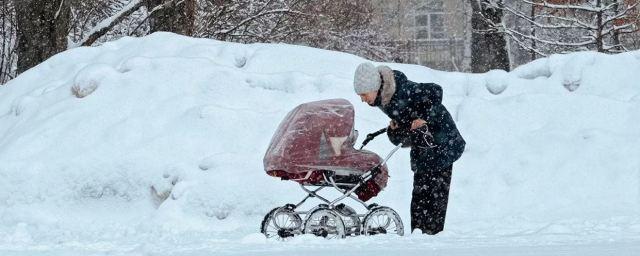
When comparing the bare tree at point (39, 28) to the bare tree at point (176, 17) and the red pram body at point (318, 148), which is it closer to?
the bare tree at point (176, 17)

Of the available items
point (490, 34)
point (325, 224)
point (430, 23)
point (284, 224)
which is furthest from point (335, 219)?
point (430, 23)

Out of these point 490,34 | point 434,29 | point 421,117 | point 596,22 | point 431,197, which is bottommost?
point 431,197

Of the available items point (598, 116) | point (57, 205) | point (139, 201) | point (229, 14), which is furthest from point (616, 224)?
point (229, 14)

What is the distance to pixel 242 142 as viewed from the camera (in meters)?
11.6

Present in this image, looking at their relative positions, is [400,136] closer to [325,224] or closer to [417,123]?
[417,123]

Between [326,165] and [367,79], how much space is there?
65 centimetres

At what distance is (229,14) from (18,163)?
13.2 m

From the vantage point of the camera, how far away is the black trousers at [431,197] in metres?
8.32

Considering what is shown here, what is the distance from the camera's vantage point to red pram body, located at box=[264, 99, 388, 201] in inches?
317

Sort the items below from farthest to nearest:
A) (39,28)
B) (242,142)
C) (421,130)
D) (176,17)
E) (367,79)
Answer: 1. (176,17)
2. (39,28)
3. (242,142)
4. (421,130)
5. (367,79)

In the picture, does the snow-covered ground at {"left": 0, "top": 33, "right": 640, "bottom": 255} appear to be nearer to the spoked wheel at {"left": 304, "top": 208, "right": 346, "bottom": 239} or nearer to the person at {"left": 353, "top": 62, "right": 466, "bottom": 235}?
the person at {"left": 353, "top": 62, "right": 466, "bottom": 235}

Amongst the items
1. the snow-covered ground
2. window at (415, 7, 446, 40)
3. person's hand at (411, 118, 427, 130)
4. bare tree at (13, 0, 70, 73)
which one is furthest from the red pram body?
window at (415, 7, 446, 40)

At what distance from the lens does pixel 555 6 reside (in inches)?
782

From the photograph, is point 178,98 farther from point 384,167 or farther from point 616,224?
point 616,224
